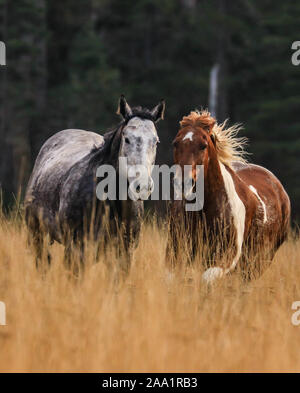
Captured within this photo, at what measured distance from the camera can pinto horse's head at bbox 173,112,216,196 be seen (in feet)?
20.7

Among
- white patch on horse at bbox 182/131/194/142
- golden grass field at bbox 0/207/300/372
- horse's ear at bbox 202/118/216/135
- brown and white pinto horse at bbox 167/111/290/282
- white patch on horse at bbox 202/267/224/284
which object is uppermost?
horse's ear at bbox 202/118/216/135

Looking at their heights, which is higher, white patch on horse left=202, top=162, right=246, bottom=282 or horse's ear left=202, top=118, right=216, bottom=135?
horse's ear left=202, top=118, right=216, bottom=135

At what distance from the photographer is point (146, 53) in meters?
29.3

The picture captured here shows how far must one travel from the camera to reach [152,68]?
91.1ft

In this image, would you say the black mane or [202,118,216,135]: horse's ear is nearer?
the black mane

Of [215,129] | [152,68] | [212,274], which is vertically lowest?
[212,274]

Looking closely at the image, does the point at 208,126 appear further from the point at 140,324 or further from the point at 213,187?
the point at 140,324

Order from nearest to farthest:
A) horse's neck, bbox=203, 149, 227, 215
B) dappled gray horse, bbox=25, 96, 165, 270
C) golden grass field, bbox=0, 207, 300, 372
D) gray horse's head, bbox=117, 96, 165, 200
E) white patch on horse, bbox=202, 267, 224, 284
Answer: golden grass field, bbox=0, 207, 300, 372, gray horse's head, bbox=117, 96, 165, 200, dappled gray horse, bbox=25, 96, 165, 270, white patch on horse, bbox=202, 267, 224, 284, horse's neck, bbox=203, 149, 227, 215

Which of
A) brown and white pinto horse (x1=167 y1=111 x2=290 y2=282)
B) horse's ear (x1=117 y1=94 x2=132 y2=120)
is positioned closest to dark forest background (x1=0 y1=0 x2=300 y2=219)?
brown and white pinto horse (x1=167 y1=111 x2=290 y2=282)

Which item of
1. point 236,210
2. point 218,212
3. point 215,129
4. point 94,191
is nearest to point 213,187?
Result: point 218,212

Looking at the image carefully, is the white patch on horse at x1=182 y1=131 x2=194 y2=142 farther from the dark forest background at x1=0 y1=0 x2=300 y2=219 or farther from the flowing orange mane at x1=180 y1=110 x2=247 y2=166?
the dark forest background at x1=0 y1=0 x2=300 y2=219

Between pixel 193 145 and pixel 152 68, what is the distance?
71.8 feet

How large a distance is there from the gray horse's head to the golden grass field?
2.47 ft

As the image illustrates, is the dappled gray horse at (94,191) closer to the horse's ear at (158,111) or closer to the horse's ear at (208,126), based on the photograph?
the horse's ear at (158,111)
